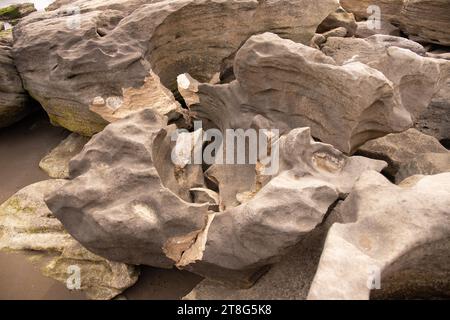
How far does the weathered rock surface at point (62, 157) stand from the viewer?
15.9 ft

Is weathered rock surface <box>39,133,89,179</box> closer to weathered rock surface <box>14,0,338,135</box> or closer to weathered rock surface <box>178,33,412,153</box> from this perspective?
weathered rock surface <box>14,0,338,135</box>

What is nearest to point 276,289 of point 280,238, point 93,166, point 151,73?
point 280,238

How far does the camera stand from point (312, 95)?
3559 mm

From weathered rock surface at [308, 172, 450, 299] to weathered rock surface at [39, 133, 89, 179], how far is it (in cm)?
362

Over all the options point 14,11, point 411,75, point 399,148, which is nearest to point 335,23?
point 399,148

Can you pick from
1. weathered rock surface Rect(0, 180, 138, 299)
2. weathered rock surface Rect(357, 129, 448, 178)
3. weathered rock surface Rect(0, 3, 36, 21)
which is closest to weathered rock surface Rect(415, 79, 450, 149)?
weathered rock surface Rect(357, 129, 448, 178)

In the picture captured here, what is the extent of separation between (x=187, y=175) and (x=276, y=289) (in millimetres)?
1364

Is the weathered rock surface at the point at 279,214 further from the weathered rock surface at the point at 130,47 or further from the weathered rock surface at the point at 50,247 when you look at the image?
the weathered rock surface at the point at 130,47

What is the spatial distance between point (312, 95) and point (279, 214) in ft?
4.71

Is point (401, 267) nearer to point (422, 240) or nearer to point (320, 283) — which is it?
point (422, 240)

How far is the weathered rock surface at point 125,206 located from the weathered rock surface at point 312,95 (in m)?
1.23

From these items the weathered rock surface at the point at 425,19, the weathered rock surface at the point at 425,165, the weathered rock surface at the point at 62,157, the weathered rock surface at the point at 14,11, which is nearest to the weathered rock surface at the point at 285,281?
the weathered rock surface at the point at 425,165

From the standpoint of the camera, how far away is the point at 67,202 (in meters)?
2.96
